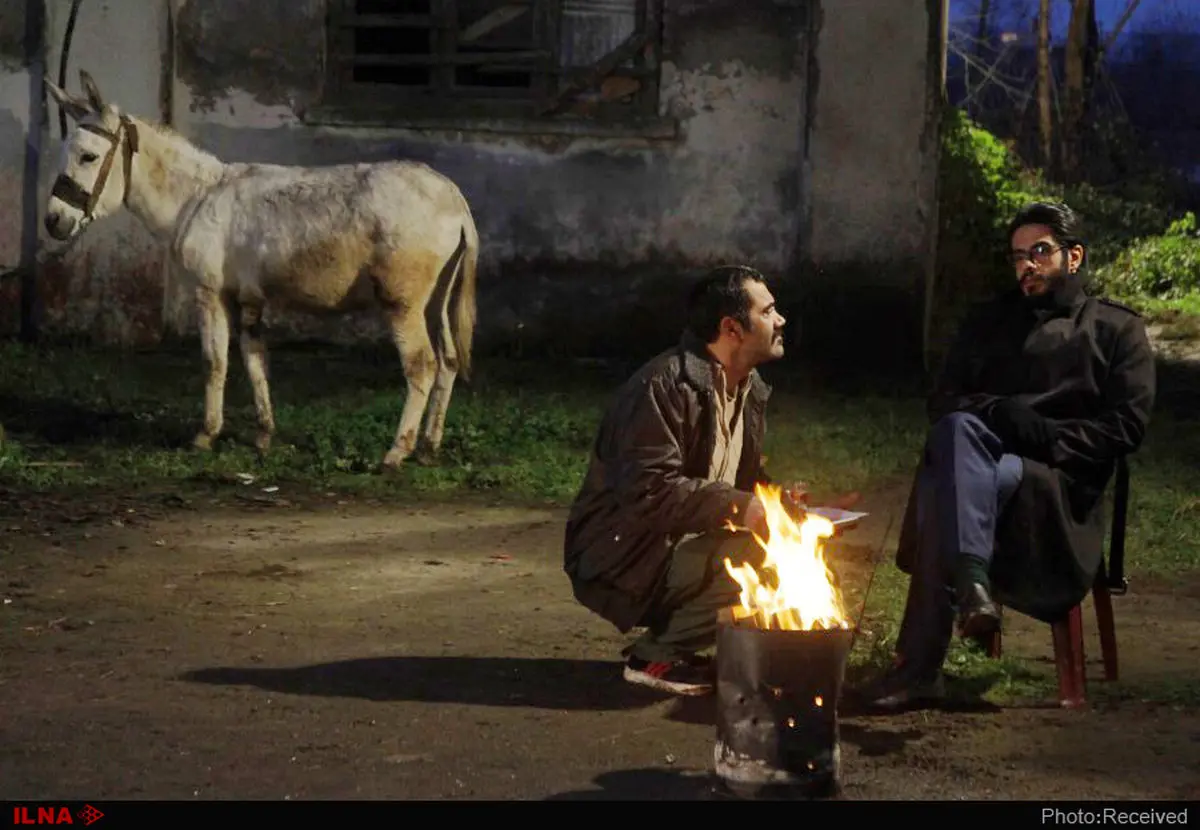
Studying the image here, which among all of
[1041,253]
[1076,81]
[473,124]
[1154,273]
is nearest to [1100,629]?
[1041,253]

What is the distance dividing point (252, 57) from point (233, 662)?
892cm

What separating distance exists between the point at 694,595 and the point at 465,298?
5248 millimetres

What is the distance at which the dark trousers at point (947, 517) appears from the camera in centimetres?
609

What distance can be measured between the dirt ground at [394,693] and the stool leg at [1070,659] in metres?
0.06

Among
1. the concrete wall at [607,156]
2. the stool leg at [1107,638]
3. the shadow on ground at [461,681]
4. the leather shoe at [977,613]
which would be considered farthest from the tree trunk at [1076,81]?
the leather shoe at [977,613]

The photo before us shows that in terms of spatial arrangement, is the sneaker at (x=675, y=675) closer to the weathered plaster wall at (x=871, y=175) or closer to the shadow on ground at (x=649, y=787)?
the shadow on ground at (x=649, y=787)

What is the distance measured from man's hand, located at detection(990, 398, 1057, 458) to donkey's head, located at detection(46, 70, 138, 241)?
21.4 ft

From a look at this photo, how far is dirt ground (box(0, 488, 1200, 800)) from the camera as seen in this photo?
547 cm

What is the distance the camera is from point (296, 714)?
615 cm

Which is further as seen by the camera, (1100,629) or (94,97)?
(94,97)

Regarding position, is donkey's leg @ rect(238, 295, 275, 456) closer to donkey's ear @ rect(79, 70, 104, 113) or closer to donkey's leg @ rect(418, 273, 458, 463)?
donkey's leg @ rect(418, 273, 458, 463)

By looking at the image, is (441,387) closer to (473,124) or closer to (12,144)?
(473,124)

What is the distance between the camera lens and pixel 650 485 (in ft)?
20.2
